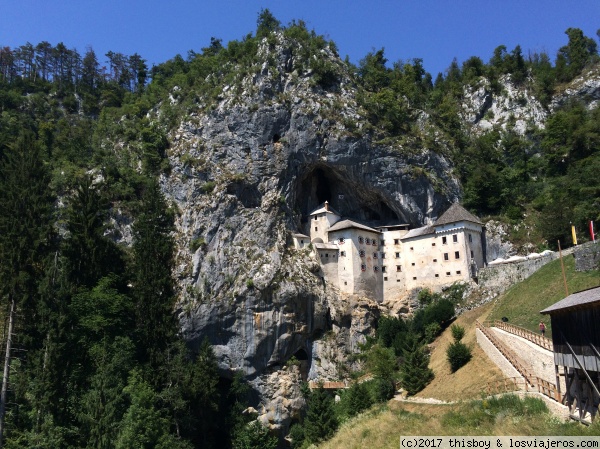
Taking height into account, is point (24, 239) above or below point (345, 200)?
below

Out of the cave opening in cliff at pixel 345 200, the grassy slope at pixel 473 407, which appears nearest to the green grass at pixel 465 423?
Answer: the grassy slope at pixel 473 407

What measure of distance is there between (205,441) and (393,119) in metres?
40.8

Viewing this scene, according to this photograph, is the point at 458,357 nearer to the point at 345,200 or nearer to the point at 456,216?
the point at 456,216

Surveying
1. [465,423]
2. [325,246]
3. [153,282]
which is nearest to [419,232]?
[325,246]

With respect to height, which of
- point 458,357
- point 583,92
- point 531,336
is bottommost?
point 458,357

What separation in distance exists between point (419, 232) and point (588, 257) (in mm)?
21111

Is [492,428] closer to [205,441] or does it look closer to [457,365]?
[457,365]

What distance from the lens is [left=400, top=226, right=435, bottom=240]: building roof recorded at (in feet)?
197

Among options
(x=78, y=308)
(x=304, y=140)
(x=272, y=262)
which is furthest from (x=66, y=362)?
(x=304, y=140)

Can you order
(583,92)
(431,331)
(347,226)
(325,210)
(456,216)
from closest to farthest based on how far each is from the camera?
1. (431,331)
2. (456,216)
3. (347,226)
4. (325,210)
5. (583,92)

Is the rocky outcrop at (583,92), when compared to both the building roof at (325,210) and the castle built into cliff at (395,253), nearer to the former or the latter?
the castle built into cliff at (395,253)

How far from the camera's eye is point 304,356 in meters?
58.2

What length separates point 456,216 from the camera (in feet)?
194

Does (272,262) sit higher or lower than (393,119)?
lower
